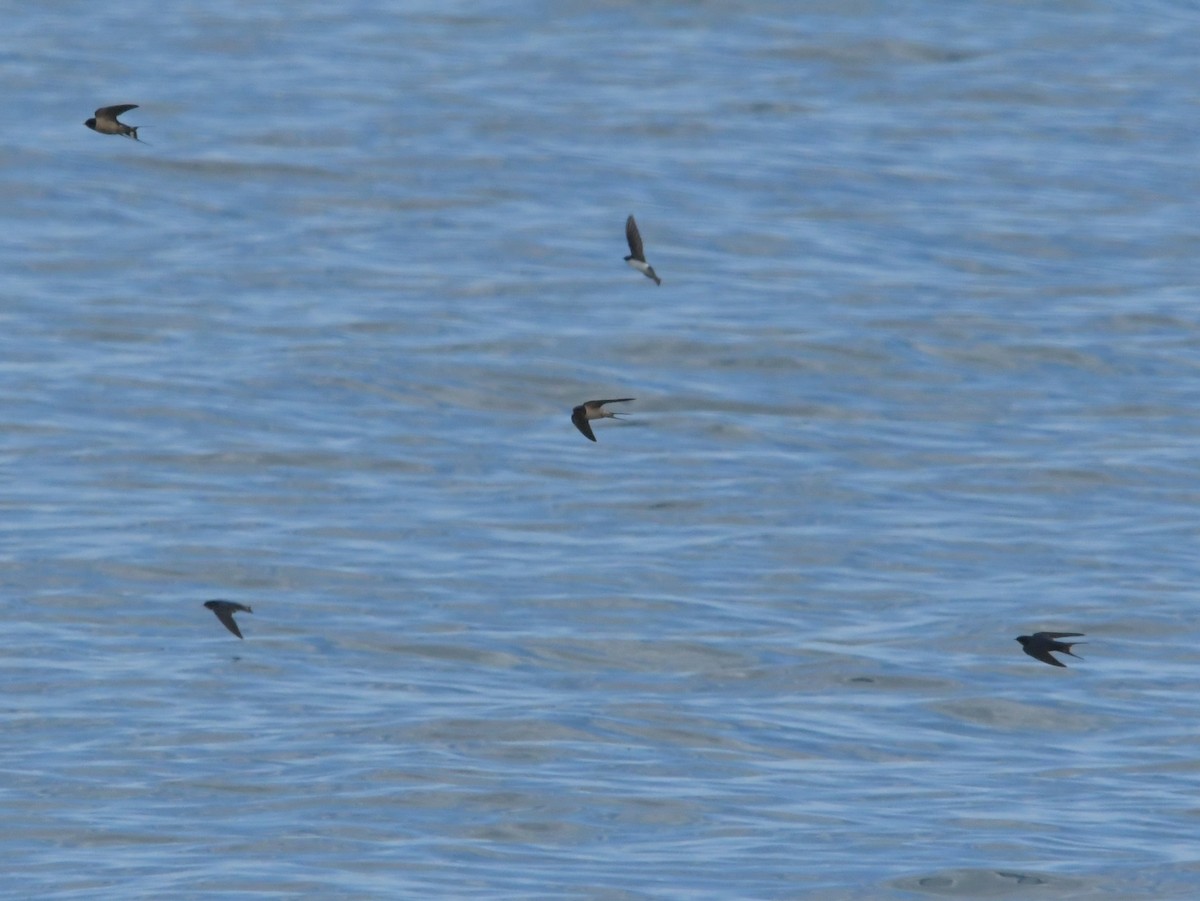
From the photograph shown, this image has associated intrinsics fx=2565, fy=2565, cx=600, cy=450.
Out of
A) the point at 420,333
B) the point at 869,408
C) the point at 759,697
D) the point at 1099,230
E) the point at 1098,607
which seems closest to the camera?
the point at 759,697

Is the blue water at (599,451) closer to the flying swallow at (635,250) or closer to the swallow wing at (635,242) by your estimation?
the flying swallow at (635,250)

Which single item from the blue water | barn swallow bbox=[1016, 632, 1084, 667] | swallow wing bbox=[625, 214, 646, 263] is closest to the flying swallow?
swallow wing bbox=[625, 214, 646, 263]

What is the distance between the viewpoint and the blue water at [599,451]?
15367 mm

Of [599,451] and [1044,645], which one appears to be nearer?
[1044,645]

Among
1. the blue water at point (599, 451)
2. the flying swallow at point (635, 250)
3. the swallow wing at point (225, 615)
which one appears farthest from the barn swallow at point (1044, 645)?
the swallow wing at point (225, 615)

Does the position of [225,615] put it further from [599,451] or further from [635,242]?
[599,451]

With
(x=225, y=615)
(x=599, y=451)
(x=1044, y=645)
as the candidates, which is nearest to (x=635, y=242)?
(x=225, y=615)

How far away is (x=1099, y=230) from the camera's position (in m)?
30.5

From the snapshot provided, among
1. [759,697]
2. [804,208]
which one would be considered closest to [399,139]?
[804,208]

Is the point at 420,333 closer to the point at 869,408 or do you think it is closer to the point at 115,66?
the point at 869,408

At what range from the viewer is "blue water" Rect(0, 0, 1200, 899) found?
50.4 feet

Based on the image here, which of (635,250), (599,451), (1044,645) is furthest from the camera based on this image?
(599,451)

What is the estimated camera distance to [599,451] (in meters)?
23.6

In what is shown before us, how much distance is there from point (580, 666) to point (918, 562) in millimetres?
3562
